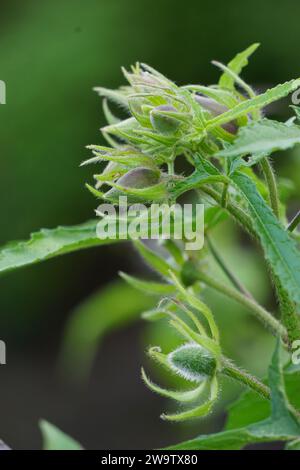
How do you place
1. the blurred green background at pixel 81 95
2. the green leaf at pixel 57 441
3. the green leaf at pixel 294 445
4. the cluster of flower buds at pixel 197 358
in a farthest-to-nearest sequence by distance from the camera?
the blurred green background at pixel 81 95, the green leaf at pixel 57 441, the cluster of flower buds at pixel 197 358, the green leaf at pixel 294 445

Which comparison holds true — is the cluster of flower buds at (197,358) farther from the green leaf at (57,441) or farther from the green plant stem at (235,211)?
the green leaf at (57,441)

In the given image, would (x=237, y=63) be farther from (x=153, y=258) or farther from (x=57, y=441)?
(x=57, y=441)

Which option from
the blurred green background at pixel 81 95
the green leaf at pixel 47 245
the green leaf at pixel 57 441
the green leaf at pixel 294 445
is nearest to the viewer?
the green leaf at pixel 294 445

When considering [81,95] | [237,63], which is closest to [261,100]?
[237,63]

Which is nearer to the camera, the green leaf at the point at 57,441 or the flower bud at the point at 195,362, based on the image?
the flower bud at the point at 195,362

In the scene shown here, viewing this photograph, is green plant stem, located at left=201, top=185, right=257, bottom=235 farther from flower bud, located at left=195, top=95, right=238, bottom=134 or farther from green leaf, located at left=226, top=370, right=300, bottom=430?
green leaf, located at left=226, top=370, right=300, bottom=430

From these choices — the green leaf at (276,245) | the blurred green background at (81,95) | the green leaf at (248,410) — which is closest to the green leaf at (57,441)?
the green leaf at (248,410)
